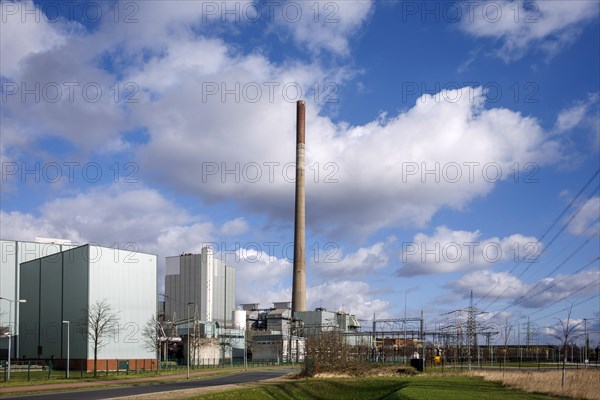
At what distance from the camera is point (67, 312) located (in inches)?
3076

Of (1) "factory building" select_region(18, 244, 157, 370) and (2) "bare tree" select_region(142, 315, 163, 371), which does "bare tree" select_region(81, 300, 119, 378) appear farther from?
(2) "bare tree" select_region(142, 315, 163, 371)

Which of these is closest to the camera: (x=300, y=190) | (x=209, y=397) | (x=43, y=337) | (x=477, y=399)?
(x=477, y=399)

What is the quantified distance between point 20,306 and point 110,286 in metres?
20.5

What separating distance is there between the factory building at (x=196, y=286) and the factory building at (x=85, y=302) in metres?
31.3

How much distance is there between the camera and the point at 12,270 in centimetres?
8988

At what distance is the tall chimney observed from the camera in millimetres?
101688

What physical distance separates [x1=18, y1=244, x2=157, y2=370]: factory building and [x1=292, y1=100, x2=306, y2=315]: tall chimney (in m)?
26.0

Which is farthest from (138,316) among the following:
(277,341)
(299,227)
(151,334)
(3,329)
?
(277,341)

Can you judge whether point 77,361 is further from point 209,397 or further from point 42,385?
point 209,397

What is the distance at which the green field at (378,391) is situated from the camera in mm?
34156

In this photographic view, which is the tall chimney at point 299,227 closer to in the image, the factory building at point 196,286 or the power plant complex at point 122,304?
the power plant complex at point 122,304

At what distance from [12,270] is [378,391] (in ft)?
212

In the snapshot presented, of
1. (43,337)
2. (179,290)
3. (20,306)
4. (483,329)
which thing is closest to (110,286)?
(43,337)

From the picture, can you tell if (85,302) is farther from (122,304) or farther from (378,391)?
(378,391)
